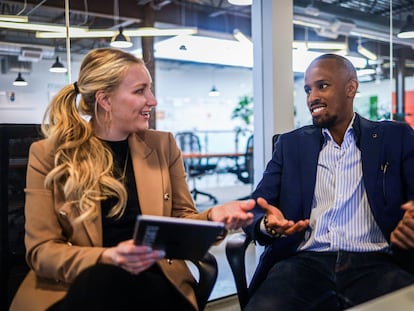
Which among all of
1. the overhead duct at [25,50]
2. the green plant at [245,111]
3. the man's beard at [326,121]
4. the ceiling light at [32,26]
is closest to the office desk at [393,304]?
the man's beard at [326,121]

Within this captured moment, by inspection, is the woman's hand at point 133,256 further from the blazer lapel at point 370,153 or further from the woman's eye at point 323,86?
the woman's eye at point 323,86

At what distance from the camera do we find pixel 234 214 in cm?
139

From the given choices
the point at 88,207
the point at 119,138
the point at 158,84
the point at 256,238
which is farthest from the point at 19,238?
the point at 158,84

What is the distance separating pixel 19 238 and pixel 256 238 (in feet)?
2.97

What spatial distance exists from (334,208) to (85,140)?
3.38ft

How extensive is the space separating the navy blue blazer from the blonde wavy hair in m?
0.61

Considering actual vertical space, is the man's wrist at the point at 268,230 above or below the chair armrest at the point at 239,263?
above

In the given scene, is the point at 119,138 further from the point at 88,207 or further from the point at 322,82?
the point at 322,82

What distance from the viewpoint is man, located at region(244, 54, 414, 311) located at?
5.03 feet

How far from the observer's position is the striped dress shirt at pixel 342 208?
1.69 metres

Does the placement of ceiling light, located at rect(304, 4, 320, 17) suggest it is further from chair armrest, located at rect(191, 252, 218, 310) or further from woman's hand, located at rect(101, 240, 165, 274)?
woman's hand, located at rect(101, 240, 165, 274)

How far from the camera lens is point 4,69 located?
9.72 m

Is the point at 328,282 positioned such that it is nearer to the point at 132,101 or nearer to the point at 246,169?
the point at 132,101

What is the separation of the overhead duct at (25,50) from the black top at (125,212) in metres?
7.63
